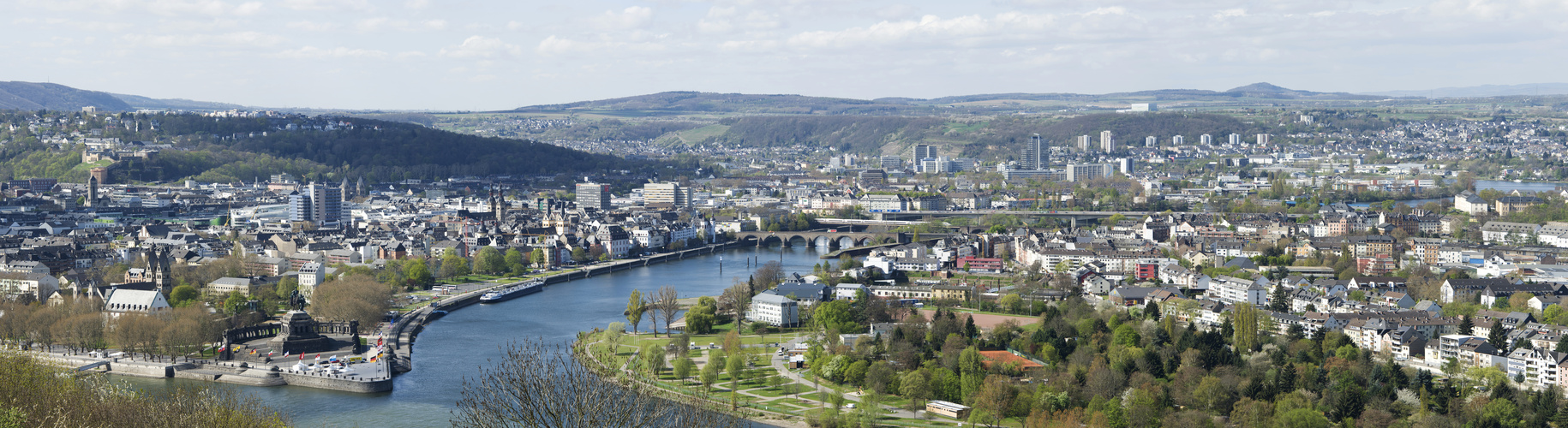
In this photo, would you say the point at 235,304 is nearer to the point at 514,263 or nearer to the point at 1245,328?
the point at 514,263

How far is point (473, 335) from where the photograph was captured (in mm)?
16188

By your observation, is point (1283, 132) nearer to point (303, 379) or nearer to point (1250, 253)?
point (1250, 253)

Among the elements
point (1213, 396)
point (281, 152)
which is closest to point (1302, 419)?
point (1213, 396)

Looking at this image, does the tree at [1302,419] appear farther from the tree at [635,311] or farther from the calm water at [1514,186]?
the calm water at [1514,186]

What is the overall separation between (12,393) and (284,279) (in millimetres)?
11008

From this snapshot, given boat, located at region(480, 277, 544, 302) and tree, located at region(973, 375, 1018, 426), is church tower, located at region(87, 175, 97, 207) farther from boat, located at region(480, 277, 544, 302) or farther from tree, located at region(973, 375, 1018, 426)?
tree, located at region(973, 375, 1018, 426)

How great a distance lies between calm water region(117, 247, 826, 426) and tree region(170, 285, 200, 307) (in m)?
2.81

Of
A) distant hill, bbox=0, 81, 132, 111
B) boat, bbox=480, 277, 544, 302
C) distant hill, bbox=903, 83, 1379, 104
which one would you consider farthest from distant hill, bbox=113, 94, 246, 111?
boat, bbox=480, 277, 544, 302

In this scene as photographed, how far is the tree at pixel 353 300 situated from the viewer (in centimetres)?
1595

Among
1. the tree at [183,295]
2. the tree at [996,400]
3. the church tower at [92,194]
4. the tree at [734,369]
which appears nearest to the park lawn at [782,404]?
the tree at [734,369]

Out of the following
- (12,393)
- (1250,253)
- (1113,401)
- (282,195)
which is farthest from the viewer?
(282,195)

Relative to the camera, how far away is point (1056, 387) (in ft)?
39.1

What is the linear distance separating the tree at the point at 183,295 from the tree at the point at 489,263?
5.69 m

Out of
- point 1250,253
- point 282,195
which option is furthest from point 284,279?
point 282,195
